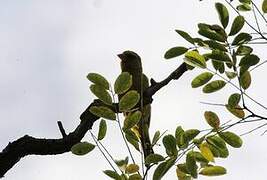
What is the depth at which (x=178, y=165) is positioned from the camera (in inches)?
86.4

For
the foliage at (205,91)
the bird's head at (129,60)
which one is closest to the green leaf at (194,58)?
the foliage at (205,91)

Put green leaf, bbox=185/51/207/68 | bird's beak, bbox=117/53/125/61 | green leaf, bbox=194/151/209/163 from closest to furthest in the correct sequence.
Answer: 1. green leaf, bbox=185/51/207/68
2. green leaf, bbox=194/151/209/163
3. bird's beak, bbox=117/53/125/61

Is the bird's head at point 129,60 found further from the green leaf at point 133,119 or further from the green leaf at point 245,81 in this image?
the green leaf at point 245,81

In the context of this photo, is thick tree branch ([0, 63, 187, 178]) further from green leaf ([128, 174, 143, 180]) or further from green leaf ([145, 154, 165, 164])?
green leaf ([145, 154, 165, 164])

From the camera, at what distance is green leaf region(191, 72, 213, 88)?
2.19m

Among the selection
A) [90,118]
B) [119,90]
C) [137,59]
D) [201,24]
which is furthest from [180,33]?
[137,59]

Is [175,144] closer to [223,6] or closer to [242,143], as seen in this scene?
[242,143]

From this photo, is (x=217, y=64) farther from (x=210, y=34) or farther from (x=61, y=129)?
(x=61, y=129)

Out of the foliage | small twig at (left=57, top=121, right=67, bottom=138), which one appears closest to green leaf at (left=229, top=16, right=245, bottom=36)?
the foliage

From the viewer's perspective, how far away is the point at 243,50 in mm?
2105

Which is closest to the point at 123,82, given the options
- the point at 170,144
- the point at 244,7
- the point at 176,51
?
the point at 176,51

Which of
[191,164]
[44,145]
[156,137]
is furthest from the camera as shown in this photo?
[44,145]

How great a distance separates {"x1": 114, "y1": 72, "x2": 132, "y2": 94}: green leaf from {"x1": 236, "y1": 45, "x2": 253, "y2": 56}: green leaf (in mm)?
480

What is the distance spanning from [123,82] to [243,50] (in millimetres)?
532
